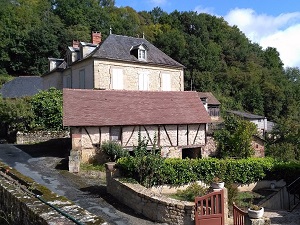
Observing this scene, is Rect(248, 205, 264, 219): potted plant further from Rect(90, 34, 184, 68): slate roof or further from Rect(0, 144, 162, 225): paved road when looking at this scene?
Rect(90, 34, 184, 68): slate roof

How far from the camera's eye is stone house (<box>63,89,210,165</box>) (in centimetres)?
1584

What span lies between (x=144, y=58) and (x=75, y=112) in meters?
10.00

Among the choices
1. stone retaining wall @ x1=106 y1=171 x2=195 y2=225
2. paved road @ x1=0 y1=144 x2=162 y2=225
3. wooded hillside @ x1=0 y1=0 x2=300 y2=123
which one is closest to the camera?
stone retaining wall @ x1=106 y1=171 x2=195 y2=225

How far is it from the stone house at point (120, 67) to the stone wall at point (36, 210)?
17.6m

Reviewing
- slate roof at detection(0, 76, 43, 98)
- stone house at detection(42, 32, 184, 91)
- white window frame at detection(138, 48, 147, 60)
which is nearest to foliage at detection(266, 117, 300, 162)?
stone house at detection(42, 32, 184, 91)

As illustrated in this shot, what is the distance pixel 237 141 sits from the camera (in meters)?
19.8

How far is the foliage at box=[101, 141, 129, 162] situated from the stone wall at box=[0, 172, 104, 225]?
9.81 meters

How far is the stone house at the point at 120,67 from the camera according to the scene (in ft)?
74.6

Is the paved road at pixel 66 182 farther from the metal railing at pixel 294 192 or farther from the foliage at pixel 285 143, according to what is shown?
the foliage at pixel 285 143

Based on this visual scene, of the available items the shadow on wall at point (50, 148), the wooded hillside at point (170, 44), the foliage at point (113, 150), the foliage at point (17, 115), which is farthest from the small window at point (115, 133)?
the wooded hillside at point (170, 44)

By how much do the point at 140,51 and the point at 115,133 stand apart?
966 centimetres

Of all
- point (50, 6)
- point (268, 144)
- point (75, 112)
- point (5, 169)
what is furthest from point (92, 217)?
point (50, 6)

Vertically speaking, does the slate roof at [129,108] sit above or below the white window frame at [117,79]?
below

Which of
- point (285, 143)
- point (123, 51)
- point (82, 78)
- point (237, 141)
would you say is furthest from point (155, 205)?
point (285, 143)
